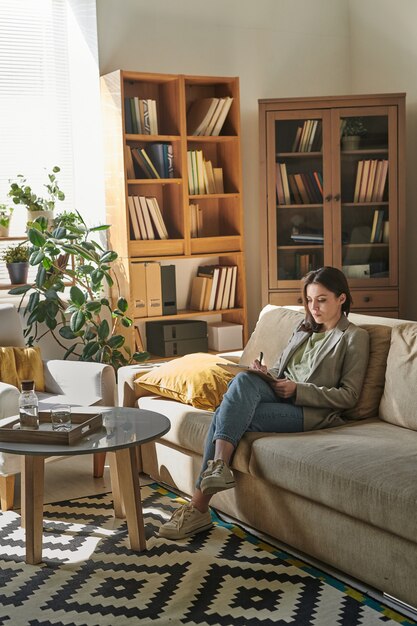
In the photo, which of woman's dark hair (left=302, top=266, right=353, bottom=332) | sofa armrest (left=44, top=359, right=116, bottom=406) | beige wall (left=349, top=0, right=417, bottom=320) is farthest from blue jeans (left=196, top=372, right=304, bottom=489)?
beige wall (left=349, top=0, right=417, bottom=320)

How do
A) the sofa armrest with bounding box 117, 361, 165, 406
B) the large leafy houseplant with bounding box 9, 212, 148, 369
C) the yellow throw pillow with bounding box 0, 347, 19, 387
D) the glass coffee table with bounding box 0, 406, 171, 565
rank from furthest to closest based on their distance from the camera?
the large leafy houseplant with bounding box 9, 212, 148, 369, the yellow throw pillow with bounding box 0, 347, 19, 387, the sofa armrest with bounding box 117, 361, 165, 406, the glass coffee table with bounding box 0, 406, 171, 565

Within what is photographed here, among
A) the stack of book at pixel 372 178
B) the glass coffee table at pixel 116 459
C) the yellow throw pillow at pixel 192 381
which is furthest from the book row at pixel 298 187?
the glass coffee table at pixel 116 459

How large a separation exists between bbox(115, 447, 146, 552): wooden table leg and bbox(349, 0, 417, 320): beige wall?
2.73m

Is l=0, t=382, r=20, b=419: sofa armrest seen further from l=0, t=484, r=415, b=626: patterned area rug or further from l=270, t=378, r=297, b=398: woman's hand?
l=270, t=378, r=297, b=398: woman's hand

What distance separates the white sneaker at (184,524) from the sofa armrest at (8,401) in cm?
91

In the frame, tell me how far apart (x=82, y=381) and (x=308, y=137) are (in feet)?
6.94

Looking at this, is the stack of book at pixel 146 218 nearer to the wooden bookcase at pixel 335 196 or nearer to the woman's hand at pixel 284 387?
the wooden bookcase at pixel 335 196

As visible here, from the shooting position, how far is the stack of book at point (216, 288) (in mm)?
5195

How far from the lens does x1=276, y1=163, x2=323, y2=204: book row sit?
17.2 ft

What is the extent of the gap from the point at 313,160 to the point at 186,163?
790mm

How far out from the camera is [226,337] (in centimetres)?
525

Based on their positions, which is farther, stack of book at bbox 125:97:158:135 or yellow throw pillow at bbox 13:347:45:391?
stack of book at bbox 125:97:158:135

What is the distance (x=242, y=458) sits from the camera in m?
3.18

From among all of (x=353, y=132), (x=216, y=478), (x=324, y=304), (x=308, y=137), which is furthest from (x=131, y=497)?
(x=353, y=132)
